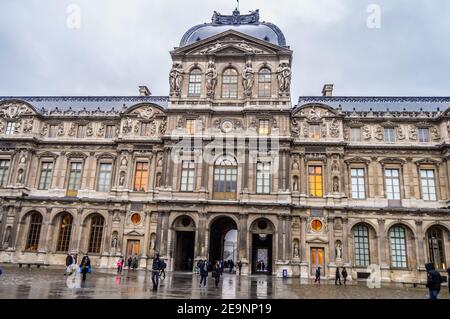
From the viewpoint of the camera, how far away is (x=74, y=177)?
38094 mm

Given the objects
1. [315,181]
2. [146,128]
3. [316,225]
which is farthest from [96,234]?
[315,181]

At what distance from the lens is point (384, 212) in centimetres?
3338

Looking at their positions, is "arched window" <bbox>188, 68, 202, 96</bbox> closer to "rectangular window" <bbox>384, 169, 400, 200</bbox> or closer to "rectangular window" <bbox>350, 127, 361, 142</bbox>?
"rectangular window" <bbox>350, 127, 361, 142</bbox>

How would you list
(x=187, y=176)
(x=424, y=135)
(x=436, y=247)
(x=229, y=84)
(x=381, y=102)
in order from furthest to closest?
1. (x=381, y=102)
2. (x=229, y=84)
3. (x=424, y=135)
4. (x=187, y=176)
5. (x=436, y=247)

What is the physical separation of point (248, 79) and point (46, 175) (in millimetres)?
23496

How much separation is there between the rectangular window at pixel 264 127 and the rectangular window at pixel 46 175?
22514 millimetres

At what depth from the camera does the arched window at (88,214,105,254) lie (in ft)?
118

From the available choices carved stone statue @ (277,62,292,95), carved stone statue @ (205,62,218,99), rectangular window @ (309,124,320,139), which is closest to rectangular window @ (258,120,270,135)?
carved stone statue @ (277,62,292,95)

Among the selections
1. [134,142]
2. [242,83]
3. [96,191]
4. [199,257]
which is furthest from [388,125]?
[96,191]

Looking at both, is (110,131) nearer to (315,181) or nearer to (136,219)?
(136,219)

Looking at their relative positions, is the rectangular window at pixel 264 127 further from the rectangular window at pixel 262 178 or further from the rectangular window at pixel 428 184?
the rectangular window at pixel 428 184

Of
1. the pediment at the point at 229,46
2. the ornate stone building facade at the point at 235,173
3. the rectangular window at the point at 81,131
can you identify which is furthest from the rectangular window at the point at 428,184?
the rectangular window at the point at 81,131
